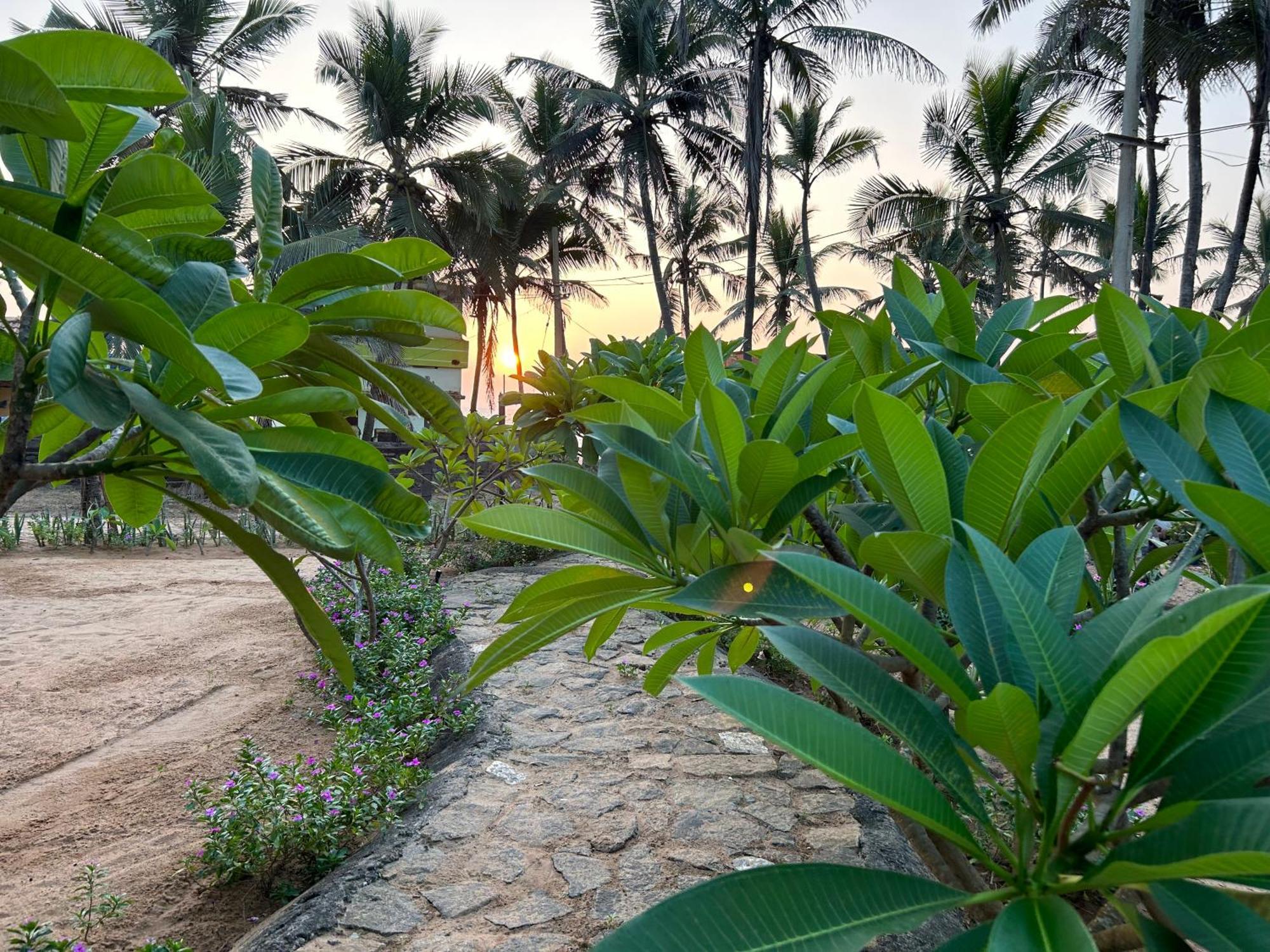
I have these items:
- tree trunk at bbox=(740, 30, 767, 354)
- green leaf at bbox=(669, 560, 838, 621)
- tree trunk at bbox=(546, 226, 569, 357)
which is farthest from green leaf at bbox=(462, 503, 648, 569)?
tree trunk at bbox=(546, 226, 569, 357)

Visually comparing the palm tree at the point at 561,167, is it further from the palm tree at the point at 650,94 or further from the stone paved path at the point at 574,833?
the stone paved path at the point at 574,833

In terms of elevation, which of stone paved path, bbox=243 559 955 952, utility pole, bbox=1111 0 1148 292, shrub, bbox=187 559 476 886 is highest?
utility pole, bbox=1111 0 1148 292

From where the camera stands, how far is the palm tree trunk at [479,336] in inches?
1098

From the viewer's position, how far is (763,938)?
0.51 m

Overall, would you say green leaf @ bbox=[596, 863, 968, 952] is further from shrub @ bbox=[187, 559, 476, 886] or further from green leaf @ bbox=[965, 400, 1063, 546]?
shrub @ bbox=[187, 559, 476, 886]

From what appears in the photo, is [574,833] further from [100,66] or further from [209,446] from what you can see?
[100,66]

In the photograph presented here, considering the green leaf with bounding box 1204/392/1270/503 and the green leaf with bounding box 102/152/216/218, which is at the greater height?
the green leaf with bounding box 102/152/216/218

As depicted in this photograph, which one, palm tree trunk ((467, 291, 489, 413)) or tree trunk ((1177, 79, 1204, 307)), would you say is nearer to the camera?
tree trunk ((1177, 79, 1204, 307))

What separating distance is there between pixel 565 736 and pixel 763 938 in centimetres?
288

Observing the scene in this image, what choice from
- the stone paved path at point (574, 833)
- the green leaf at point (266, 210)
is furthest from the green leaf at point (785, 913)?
the stone paved path at point (574, 833)

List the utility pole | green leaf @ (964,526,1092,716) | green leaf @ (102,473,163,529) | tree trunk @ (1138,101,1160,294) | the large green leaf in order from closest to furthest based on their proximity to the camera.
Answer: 1. the large green leaf
2. green leaf @ (964,526,1092,716)
3. green leaf @ (102,473,163,529)
4. the utility pole
5. tree trunk @ (1138,101,1160,294)

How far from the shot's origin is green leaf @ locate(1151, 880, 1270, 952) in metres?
0.49

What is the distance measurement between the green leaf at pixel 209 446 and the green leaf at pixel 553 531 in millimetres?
257

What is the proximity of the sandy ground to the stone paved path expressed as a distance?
0.40 metres
